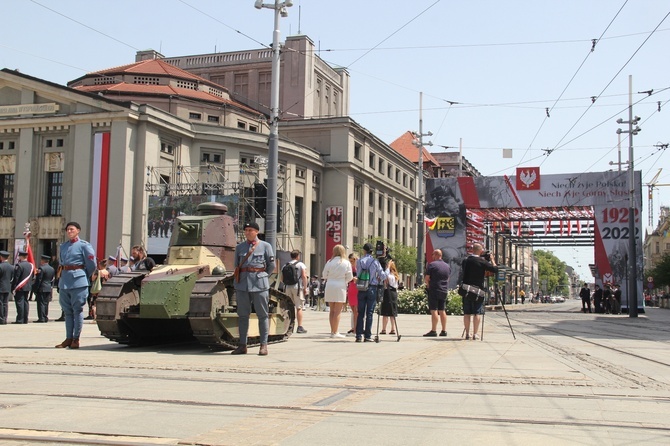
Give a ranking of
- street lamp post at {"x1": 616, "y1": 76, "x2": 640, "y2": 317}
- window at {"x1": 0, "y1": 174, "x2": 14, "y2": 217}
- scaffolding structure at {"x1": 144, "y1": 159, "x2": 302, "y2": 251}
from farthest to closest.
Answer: window at {"x1": 0, "y1": 174, "x2": 14, "y2": 217}, scaffolding structure at {"x1": 144, "y1": 159, "x2": 302, "y2": 251}, street lamp post at {"x1": 616, "y1": 76, "x2": 640, "y2": 317}

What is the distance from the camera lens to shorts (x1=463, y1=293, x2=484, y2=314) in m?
13.5

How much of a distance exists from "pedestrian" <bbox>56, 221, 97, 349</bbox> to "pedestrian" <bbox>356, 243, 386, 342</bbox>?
466 centimetres

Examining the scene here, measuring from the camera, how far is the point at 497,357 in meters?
10.6

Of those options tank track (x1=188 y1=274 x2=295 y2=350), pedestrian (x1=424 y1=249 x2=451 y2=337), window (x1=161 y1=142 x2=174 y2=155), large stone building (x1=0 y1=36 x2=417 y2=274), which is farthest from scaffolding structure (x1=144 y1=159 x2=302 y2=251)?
tank track (x1=188 y1=274 x2=295 y2=350)

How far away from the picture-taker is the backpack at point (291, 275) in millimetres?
14945

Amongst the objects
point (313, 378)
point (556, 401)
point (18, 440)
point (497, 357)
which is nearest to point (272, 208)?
point (497, 357)

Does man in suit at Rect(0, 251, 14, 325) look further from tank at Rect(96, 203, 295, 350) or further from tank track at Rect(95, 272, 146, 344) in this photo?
tank track at Rect(95, 272, 146, 344)

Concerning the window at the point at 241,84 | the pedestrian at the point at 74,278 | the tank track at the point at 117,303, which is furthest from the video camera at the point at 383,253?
the window at the point at 241,84

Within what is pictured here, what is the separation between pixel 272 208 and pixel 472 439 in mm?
13987

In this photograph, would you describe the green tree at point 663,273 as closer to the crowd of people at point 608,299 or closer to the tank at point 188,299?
the crowd of people at point 608,299

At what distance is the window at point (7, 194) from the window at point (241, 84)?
23861 millimetres

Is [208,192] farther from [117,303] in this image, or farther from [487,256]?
[117,303]

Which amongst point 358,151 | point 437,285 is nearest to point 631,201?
point 437,285

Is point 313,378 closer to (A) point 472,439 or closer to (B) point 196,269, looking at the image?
(A) point 472,439
